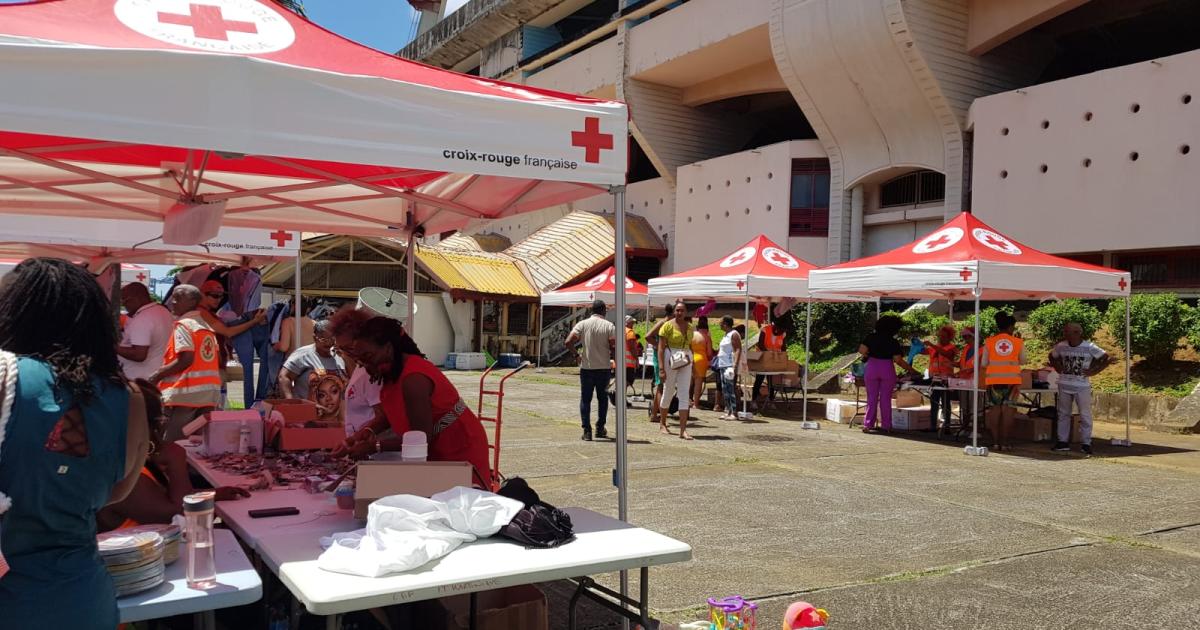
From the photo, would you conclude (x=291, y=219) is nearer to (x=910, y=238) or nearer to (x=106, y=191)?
(x=106, y=191)

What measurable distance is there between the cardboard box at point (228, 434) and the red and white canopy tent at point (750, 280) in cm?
901

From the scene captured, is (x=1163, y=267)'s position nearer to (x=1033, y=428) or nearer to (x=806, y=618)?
(x=1033, y=428)

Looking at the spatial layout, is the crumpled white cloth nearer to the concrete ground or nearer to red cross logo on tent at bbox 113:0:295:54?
the concrete ground

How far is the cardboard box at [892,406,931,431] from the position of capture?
1279 centimetres

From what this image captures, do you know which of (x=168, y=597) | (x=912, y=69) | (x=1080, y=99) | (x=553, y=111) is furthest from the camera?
(x=912, y=69)

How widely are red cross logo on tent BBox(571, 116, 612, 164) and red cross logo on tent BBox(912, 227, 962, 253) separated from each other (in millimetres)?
8133

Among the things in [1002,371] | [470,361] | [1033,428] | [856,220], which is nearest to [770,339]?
[1033,428]

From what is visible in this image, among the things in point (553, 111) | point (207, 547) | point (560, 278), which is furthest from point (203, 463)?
point (560, 278)

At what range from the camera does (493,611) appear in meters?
3.28

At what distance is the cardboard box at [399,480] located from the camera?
3383mm

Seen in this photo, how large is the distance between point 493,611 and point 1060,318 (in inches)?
587

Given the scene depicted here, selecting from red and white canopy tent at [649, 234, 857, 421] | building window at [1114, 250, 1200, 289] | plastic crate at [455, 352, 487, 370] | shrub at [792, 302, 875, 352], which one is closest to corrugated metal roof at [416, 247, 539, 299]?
plastic crate at [455, 352, 487, 370]

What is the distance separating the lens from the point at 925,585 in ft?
17.0

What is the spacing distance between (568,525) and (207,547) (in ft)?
4.16
